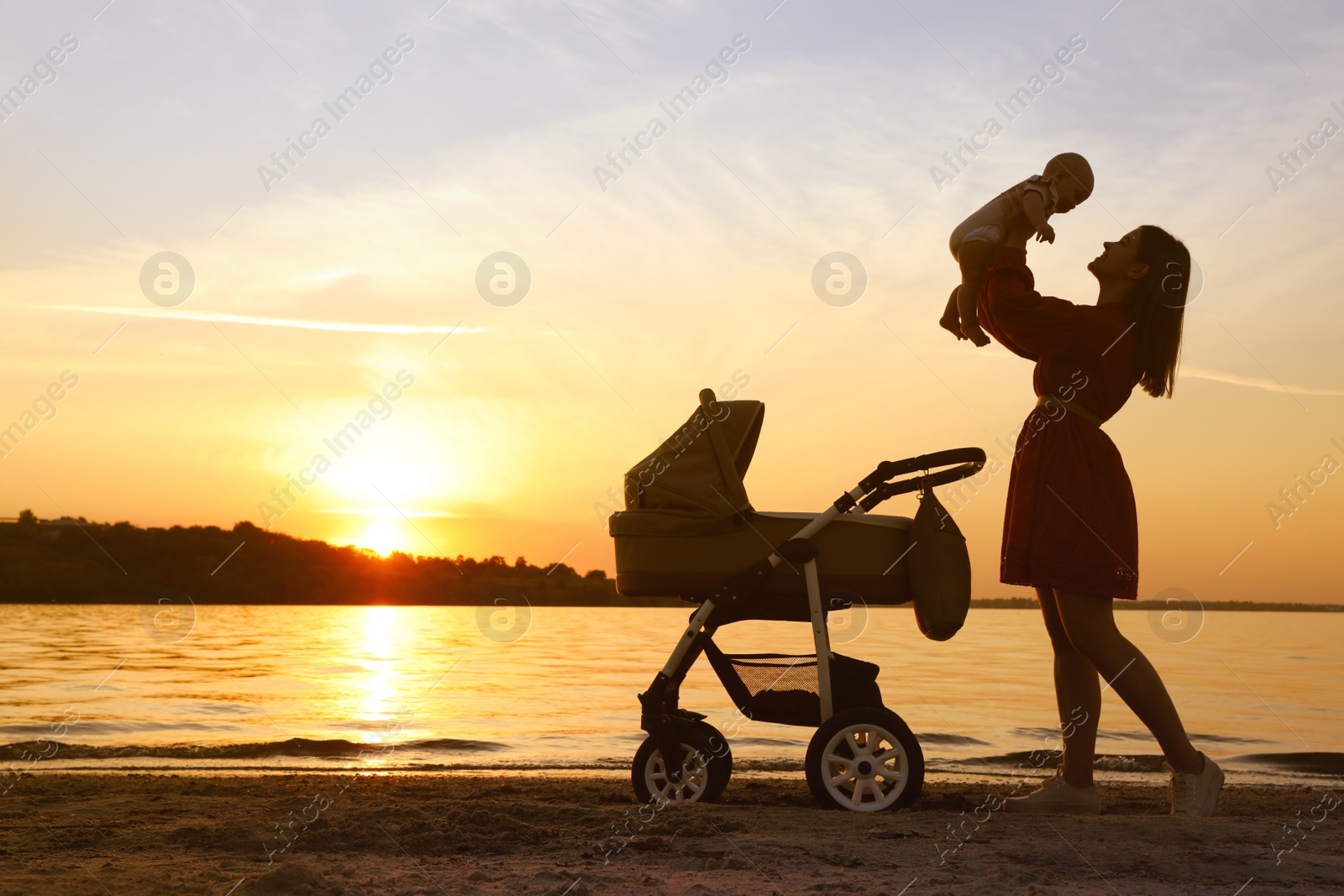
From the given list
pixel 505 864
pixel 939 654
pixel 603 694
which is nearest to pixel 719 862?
pixel 505 864

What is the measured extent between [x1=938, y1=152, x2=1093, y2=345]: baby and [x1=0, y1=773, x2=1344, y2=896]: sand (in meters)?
1.86

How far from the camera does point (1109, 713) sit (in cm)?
960

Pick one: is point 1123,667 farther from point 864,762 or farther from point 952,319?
point 952,319

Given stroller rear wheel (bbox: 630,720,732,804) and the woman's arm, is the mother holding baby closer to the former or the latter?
the woman's arm

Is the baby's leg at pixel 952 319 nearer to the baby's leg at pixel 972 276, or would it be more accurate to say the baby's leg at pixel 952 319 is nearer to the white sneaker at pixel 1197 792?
the baby's leg at pixel 972 276

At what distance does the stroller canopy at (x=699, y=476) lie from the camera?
393 centimetres

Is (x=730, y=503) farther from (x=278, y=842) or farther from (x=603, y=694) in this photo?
(x=603, y=694)

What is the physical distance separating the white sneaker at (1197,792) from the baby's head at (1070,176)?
207cm

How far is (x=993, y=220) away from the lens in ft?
12.2

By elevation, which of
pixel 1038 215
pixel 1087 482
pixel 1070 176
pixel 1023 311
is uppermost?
pixel 1070 176

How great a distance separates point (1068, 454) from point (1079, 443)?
63 mm

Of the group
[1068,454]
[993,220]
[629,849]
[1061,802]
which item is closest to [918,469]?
[1068,454]

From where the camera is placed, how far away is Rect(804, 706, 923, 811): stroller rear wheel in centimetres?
367

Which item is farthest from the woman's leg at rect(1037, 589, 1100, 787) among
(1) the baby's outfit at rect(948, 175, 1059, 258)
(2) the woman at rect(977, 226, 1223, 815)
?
(1) the baby's outfit at rect(948, 175, 1059, 258)
